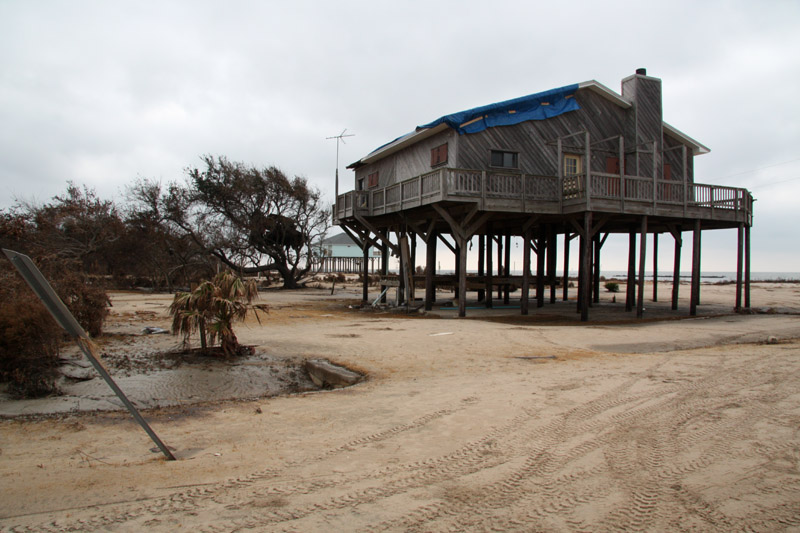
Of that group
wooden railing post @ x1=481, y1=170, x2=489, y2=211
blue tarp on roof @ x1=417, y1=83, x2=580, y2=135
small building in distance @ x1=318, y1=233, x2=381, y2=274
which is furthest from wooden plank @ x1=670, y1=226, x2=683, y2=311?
small building in distance @ x1=318, y1=233, x2=381, y2=274

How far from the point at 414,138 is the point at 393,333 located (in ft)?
33.5

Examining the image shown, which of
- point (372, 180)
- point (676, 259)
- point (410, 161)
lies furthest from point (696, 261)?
point (372, 180)

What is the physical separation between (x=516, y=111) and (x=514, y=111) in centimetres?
9

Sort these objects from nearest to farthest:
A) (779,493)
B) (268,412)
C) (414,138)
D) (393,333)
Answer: (779,493), (268,412), (393,333), (414,138)

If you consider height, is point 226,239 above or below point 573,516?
above

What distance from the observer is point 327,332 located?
13086mm

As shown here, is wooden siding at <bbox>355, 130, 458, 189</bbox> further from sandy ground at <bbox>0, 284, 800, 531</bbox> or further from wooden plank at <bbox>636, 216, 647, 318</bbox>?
sandy ground at <bbox>0, 284, 800, 531</bbox>

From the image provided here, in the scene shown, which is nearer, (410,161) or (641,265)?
(641,265)

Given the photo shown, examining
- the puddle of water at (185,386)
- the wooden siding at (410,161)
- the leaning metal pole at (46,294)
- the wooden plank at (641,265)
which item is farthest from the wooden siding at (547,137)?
the leaning metal pole at (46,294)

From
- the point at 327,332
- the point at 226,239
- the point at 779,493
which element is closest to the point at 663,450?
the point at 779,493

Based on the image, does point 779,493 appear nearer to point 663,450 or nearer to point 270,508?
point 663,450

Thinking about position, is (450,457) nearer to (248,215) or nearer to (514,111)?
(514,111)

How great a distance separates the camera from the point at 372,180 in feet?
84.4

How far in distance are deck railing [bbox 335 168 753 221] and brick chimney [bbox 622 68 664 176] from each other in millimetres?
1937
